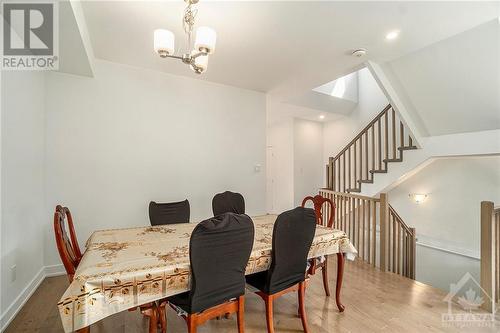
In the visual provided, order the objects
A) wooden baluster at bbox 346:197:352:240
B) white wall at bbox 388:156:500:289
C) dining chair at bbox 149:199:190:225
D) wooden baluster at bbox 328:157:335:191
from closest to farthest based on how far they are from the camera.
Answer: dining chair at bbox 149:199:190:225, wooden baluster at bbox 346:197:352:240, white wall at bbox 388:156:500:289, wooden baluster at bbox 328:157:335:191

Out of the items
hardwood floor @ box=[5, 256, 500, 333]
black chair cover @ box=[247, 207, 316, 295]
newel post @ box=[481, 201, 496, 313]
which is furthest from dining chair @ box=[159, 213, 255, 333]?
newel post @ box=[481, 201, 496, 313]

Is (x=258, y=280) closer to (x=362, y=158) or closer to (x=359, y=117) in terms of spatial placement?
(x=362, y=158)

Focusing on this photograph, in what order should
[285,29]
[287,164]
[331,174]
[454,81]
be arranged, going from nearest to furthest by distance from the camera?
1. [285,29]
2. [454,81]
3. [331,174]
4. [287,164]

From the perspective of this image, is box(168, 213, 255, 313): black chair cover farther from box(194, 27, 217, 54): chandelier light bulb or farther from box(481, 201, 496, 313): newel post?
box(481, 201, 496, 313): newel post

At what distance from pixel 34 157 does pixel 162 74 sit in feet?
5.80

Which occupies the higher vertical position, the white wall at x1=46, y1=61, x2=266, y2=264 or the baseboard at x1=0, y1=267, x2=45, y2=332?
the white wall at x1=46, y1=61, x2=266, y2=264

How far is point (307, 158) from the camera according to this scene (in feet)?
21.6

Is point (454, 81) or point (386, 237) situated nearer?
point (454, 81)

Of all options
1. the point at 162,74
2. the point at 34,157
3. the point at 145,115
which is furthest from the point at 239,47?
the point at 34,157

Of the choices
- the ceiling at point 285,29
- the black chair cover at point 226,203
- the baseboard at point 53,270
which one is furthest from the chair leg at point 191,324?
the baseboard at point 53,270

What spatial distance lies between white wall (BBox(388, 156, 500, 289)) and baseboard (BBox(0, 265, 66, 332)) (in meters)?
5.71

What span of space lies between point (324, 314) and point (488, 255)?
162 centimetres

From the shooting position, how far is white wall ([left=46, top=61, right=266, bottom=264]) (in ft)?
9.52

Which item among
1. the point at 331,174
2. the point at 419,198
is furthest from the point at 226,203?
the point at 419,198
